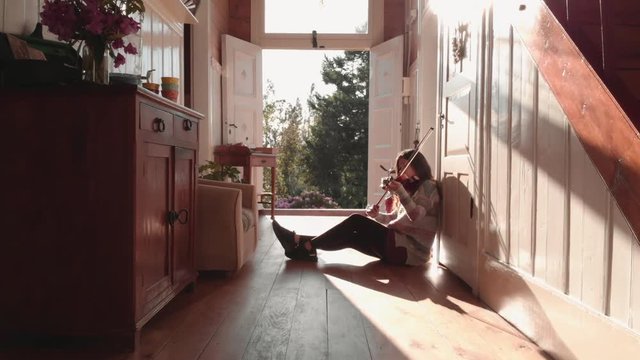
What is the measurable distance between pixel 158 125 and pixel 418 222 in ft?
6.14

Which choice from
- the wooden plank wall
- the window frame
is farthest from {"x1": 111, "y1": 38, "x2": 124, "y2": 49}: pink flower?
the window frame

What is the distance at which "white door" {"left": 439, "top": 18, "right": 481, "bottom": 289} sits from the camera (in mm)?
2645

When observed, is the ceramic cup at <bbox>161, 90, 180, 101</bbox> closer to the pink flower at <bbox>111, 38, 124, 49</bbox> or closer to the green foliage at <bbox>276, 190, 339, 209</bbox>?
the pink flower at <bbox>111, 38, 124, 49</bbox>

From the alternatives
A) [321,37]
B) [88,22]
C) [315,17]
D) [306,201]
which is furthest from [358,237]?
[306,201]

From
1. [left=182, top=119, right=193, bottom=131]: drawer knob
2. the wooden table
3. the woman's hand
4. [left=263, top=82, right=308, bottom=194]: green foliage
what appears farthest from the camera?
[left=263, top=82, right=308, bottom=194]: green foliage

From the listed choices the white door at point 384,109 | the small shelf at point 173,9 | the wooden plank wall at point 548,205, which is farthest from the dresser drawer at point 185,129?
the white door at point 384,109

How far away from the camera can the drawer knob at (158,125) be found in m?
1.88

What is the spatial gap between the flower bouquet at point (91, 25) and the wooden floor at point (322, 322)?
101 centimetres

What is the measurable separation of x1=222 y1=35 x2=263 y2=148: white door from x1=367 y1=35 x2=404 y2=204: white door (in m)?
1.58

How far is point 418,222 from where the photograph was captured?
320cm

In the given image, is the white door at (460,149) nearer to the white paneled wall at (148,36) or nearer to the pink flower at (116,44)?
the pink flower at (116,44)

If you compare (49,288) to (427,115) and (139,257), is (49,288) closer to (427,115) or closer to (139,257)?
(139,257)

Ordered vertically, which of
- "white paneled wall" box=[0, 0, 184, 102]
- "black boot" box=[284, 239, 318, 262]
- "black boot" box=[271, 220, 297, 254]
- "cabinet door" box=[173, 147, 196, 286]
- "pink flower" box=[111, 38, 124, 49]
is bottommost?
"black boot" box=[284, 239, 318, 262]

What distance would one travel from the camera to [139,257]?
1741 millimetres
